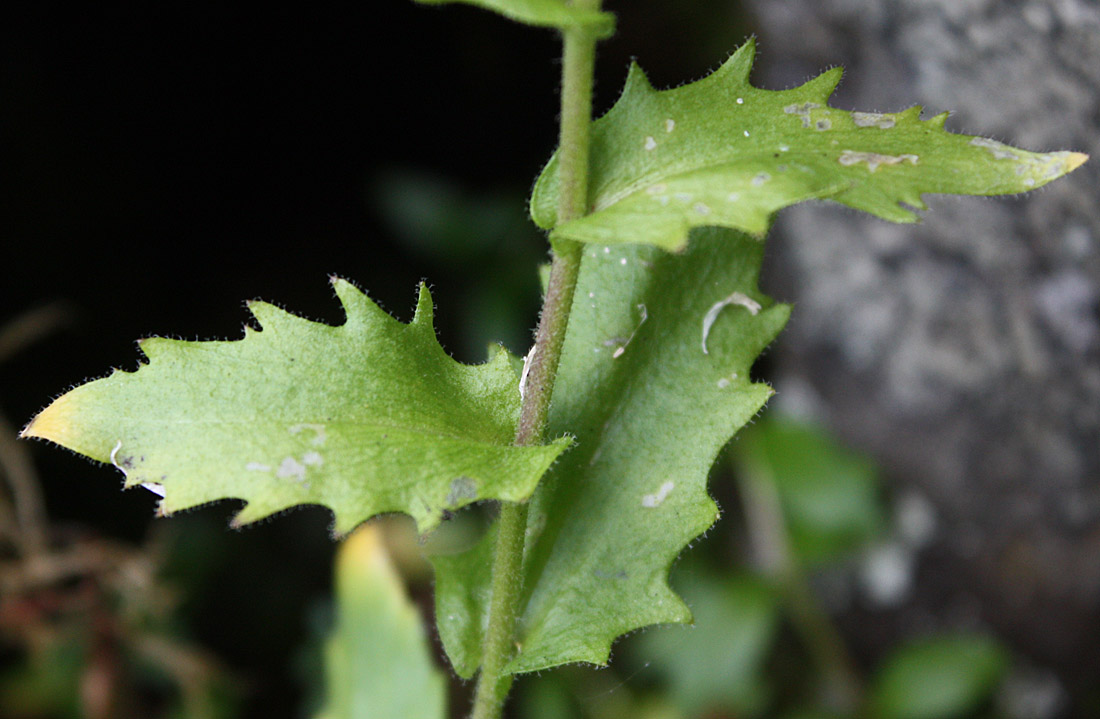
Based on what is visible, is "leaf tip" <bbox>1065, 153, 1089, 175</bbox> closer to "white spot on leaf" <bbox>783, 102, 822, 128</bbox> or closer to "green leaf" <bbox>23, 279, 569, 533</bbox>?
"white spot on leaf" <bbox>783, 102, 822, 128</bbox>

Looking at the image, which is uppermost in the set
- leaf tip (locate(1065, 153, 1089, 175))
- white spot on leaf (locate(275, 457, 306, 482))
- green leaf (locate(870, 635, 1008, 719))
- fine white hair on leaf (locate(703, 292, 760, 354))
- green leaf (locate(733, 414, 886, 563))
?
fine white hair on leaf (locate(703, 292, 760, 354))

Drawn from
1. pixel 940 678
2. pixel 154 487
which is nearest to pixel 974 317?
pixel 940 678

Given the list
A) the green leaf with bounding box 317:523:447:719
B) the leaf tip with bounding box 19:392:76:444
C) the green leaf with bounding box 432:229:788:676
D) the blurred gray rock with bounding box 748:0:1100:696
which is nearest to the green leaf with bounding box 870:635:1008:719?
the blurred gray rock with bounding box 748:0:1100:696

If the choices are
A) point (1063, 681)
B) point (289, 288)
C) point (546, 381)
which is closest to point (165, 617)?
point (289, 288)

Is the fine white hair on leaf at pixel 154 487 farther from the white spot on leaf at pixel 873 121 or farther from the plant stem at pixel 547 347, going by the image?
the white spot on leaf at pixel 873 121

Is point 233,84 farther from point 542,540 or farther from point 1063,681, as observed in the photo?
point 1063,681

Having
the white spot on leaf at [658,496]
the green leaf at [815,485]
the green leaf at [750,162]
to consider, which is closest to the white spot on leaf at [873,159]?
the green leaf at [750,162]

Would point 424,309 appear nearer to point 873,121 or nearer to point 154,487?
point 154,487
